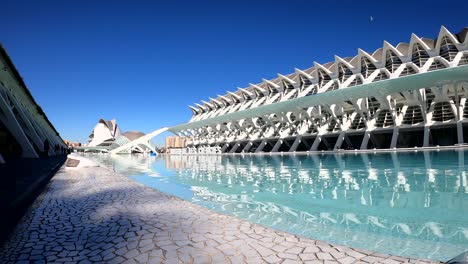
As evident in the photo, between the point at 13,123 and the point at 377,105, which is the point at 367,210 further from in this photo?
Answer: the point at 377,105

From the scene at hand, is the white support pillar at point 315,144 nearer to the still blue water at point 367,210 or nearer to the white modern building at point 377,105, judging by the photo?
the white modern building at point 377,105

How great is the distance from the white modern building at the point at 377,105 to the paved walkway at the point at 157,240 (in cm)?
2018

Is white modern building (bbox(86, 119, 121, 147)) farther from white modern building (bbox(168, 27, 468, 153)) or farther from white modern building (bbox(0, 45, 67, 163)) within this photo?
white modern building (bbox(0, 45, 67, 163))

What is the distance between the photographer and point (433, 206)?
4.44 m

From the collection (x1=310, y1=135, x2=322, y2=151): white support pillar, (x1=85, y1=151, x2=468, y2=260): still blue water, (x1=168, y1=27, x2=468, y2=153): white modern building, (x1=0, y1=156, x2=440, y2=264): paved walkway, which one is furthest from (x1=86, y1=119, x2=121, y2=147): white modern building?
(x1=0, y1=156, x2=440, y2=264): paved walkway

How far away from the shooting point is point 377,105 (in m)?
32.1

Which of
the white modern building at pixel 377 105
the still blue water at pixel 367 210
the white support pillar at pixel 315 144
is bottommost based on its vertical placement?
the still blue water at pixel 367 210

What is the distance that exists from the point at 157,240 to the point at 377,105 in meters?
33.6

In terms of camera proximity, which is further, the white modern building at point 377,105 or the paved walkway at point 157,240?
the white modern building at point 377,105

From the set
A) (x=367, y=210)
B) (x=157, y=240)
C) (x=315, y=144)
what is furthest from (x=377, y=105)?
(x=157, y=240)

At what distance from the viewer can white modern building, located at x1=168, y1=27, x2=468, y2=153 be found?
22891 millimetres

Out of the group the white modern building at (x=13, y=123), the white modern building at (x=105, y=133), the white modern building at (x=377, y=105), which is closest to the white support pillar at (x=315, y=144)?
the white modern building at (x=377, y=105)

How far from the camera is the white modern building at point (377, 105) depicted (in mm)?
22891

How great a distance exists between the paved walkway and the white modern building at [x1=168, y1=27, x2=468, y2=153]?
66.2 feet
